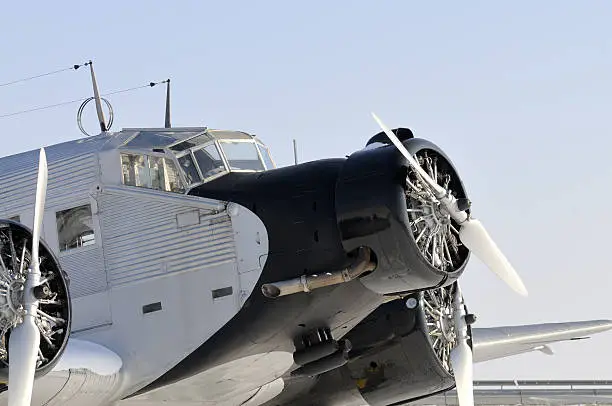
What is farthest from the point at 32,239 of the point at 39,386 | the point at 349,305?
the point at 349,305

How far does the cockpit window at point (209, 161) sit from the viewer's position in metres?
19.5

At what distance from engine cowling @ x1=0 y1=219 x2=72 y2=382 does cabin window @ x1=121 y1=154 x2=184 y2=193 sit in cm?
271

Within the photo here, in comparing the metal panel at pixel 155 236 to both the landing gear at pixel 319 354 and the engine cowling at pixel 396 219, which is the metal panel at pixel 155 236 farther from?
the engine cowling at pixel 396 219

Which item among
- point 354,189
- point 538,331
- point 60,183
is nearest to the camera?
point 354,189

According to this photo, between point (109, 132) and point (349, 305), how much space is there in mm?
4515

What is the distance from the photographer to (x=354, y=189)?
1780 centimetres

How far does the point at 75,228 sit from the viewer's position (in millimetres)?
19656

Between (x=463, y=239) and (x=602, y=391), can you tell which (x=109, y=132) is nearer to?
(x=463, y=239)

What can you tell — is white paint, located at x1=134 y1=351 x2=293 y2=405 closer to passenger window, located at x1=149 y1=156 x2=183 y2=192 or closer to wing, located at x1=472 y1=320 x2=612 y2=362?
passenger window, located at x1=149 y1=156 x2=183 y2=192

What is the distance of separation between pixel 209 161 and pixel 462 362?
470 cm

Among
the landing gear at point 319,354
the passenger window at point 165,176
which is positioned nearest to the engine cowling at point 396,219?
the landing gear at point 319,354

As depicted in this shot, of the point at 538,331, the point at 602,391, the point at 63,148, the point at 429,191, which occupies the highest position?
the point at 63,148

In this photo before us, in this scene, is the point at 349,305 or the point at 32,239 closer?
the point at 32,239

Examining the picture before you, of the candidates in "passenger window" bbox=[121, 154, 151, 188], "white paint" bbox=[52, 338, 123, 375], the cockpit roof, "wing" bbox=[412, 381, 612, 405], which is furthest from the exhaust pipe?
"wing" bbox=[412, 381, 612, 405]
